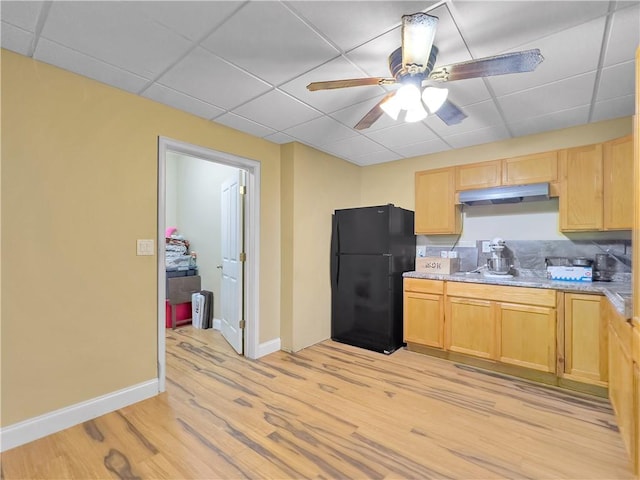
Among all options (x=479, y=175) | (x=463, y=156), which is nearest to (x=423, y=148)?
(x=463, y=156)

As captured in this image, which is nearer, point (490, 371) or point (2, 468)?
point (2, 468)

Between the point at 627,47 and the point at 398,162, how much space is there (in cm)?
248

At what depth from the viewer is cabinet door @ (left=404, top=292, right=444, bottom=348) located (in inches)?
128

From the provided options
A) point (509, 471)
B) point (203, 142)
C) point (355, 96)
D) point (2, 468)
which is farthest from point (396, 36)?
point (2, 468)

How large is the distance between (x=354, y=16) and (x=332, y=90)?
0.71 m

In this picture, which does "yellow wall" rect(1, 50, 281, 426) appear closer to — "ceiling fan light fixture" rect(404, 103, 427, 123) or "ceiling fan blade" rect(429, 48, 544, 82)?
"ceiling fan light fixture" rect(404, 103, 427, 123)

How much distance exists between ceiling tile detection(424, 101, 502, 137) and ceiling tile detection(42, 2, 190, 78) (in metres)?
2.18

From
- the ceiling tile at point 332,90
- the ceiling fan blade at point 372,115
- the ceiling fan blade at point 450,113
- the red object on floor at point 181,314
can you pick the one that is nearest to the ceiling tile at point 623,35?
the ceiling fan blade at point 450,113

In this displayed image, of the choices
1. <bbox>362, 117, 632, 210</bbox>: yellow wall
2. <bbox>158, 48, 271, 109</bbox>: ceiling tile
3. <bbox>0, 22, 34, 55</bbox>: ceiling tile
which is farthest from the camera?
<bbox>362, 117, 632, 210</bbox>: yellow wall

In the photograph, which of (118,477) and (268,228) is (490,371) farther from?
(118,477)

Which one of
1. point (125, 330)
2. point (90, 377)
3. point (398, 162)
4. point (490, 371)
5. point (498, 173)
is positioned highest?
point (398, 162)

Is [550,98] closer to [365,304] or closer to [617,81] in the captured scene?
[617,81]

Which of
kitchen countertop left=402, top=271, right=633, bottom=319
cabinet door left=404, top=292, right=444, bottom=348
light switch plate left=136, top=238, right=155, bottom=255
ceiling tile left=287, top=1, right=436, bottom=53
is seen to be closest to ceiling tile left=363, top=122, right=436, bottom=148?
ceiling tile left=287, top=1, right=436, bottom=53

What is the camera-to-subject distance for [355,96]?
238cm
